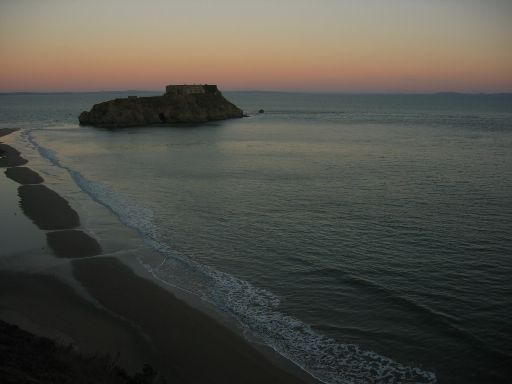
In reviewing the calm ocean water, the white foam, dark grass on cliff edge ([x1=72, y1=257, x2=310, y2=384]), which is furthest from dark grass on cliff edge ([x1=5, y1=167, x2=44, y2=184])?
dark grass on cliff edge ([x1=72, y1=257, x2=310, y2=384])

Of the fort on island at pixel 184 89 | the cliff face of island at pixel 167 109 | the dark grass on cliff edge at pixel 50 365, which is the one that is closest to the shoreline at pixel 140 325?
the dark grass on cliff edge at pixel 50 365

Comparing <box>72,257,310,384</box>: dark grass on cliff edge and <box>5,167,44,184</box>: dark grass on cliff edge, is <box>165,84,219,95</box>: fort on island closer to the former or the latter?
<box>5,167,44,184</box>: dark grass on cliff edge

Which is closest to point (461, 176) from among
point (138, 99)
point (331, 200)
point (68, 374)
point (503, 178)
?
point (503, 178)

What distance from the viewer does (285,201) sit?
105 feet

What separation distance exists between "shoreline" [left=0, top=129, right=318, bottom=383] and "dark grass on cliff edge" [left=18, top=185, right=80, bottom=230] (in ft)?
21.2

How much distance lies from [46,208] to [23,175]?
550 inches

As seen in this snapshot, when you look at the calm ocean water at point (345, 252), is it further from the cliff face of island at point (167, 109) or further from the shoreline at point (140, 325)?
the cliff face of island at point (167, 109)

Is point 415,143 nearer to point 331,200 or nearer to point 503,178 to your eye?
point 503,178

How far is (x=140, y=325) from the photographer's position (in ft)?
50.1

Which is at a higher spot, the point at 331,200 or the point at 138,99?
the point at 138,99

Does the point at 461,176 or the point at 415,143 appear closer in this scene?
the point at 461,176

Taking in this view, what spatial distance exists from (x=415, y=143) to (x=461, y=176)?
1241 inches

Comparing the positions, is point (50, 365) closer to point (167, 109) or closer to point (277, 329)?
point (277, 329)

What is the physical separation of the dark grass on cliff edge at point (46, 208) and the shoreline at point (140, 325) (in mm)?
6475
